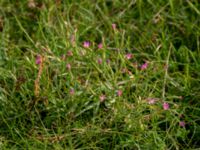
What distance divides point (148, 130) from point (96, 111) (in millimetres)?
239

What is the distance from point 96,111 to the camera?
2.37 metres

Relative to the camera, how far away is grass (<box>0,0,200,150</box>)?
2301 mm

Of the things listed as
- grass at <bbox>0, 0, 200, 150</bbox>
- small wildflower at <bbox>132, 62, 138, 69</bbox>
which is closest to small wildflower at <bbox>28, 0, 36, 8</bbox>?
grass at <bbox>0, 0, 200, 150</bbox>

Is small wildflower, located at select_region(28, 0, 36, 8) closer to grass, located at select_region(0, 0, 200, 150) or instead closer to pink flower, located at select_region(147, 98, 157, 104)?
grass, located at select_region(0, 0, 200, 150)

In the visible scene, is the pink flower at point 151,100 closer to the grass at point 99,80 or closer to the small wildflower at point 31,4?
the grass at point 99,80

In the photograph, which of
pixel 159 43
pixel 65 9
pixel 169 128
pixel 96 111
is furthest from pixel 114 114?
pixel 65 9

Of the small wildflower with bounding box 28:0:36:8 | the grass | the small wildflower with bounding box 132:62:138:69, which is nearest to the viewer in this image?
the grass

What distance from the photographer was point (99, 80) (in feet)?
8.09

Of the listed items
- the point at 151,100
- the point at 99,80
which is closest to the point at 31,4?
the point at 99,80

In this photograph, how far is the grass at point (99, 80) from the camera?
7.55ft

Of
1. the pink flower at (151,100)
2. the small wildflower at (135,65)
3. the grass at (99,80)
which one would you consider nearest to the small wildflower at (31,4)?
the grass at (99,80)

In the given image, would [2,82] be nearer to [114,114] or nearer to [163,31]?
[114,114]

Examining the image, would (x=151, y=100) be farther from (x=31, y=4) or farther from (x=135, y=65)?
(x=31, y=4)

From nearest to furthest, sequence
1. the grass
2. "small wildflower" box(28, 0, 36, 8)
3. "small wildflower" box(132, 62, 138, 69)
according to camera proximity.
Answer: the grass < "small wildflower" box(132, 62, 138, 69) < "small wildflower" box(28, 0, 36, 8)
